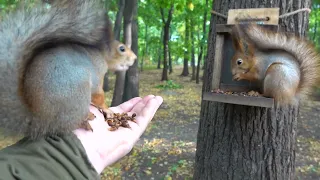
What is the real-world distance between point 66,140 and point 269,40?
1259 mm

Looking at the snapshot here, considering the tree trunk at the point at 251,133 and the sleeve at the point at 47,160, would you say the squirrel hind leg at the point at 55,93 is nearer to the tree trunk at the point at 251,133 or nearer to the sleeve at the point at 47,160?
the sleeve at the point at 47,160

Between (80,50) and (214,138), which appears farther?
→ (214,138)

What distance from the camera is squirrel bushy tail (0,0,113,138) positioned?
1180mm

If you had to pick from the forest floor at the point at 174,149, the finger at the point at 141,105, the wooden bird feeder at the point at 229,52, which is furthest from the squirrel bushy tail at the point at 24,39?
the forest floor at the point at 174,149

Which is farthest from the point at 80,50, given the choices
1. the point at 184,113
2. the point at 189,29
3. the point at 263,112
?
the point at 189,29

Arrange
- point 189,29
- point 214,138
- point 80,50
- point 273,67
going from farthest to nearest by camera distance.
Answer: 1. point 189,29
2. point 214,138
3. point 273,67
4. point 80,50

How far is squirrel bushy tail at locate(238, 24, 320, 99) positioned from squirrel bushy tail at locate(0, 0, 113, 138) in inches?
39.4

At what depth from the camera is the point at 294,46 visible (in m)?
1.79

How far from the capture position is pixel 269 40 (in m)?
1.81

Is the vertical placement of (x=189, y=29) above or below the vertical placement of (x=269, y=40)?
above

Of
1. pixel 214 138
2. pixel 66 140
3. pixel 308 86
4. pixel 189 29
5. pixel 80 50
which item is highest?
pixel 189 29

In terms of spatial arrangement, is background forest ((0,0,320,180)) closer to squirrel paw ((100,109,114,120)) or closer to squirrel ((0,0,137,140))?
squirrel ((0,0,137,140))

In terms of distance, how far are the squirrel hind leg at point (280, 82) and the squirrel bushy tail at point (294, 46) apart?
0.27 feet

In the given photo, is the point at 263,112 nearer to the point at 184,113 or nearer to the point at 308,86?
the point at 308,86
